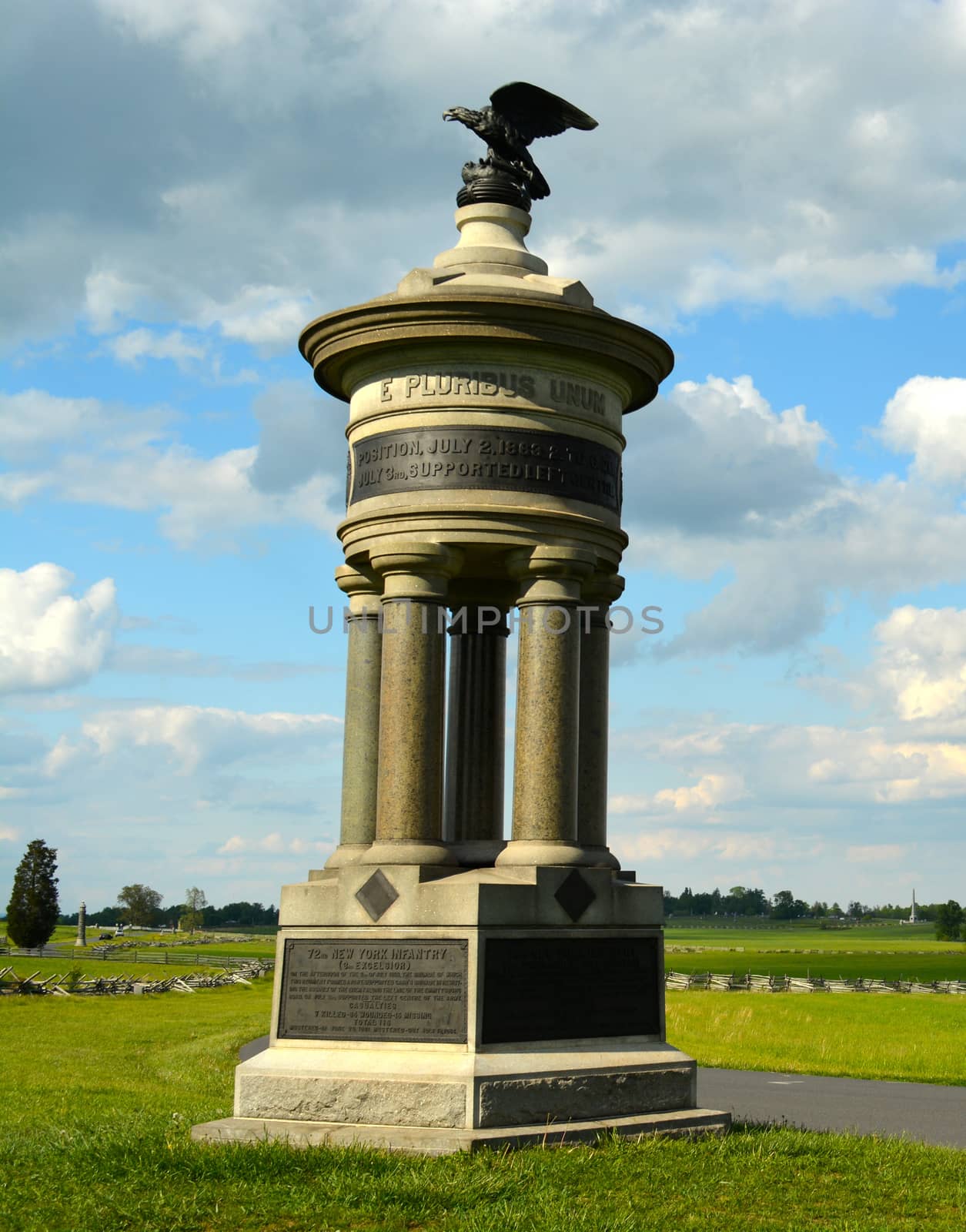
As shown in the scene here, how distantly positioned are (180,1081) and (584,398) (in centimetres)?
1125

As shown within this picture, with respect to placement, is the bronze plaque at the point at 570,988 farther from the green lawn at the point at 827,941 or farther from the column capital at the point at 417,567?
the green lawn at the point at 827,941

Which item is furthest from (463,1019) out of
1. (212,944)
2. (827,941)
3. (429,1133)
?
(827,941)

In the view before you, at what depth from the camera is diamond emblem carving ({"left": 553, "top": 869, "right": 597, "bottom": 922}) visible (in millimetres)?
12258

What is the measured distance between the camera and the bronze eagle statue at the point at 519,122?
14.7m

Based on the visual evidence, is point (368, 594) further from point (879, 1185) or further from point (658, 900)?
point (879, 1185)

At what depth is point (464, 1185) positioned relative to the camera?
9.38 m

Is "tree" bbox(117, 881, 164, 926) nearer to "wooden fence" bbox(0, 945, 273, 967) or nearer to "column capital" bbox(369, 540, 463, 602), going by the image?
"wooden fence" bbox(0, 945, 273, 967)

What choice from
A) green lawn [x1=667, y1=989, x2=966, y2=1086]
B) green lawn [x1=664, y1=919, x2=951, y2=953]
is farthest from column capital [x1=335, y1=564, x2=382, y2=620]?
green lawn [x1=664, y1=919, x2=951, y2=953]

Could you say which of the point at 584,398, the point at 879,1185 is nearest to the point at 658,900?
the point at 879,1185

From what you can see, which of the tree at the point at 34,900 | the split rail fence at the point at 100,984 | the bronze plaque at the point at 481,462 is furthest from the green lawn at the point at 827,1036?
the tree at the point at 34,900

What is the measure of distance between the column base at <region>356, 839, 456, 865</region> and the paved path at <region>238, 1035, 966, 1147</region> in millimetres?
4217

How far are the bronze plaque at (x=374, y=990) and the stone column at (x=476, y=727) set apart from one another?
2434 mm

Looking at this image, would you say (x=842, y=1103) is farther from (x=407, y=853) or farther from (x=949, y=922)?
(x=949, y=922)

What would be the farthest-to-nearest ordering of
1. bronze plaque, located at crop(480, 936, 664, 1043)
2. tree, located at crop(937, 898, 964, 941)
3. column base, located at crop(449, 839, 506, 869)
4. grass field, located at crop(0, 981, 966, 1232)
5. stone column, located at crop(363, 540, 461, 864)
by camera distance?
tree, located at crop(937, 898, 964, 941) → column base, located at crop(449, 839, 506, 869) → stone column, located at crop(363, 540, 461, 864) → bronze plaque, located at crop(480, 936, 664, 1043) → grass field, located at crop(0, 981, 966, 1232)
